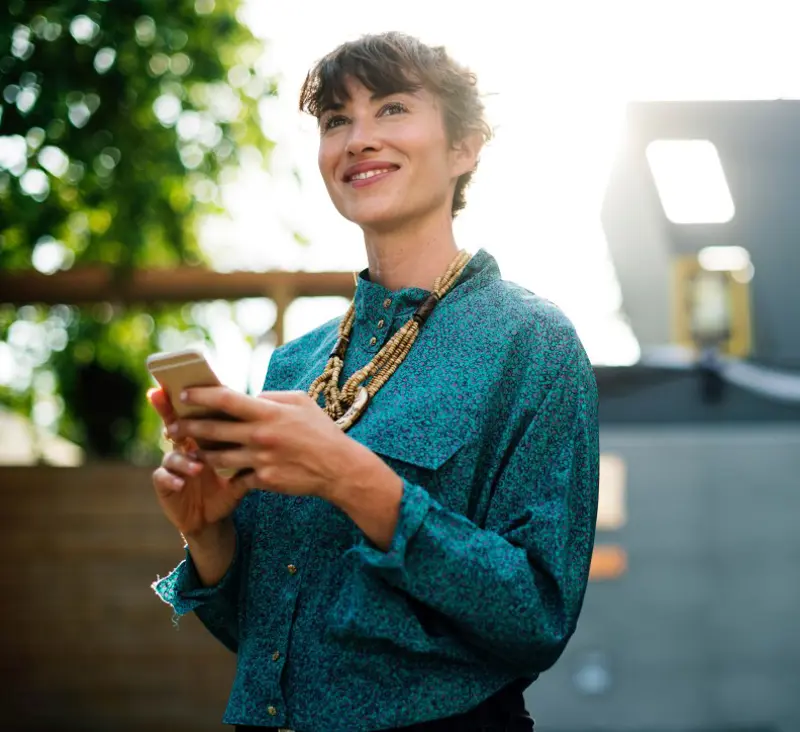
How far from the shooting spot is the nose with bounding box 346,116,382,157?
4.43 feet

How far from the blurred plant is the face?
8.59ft

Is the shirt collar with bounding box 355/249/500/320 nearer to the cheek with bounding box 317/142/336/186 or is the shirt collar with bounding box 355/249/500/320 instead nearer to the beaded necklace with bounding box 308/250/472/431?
the beaded necklace with bounding box 308/250/472/431

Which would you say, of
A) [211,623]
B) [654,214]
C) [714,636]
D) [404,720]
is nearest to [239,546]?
[211,623]

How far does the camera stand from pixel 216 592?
1.34m

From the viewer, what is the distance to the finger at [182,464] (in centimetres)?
119

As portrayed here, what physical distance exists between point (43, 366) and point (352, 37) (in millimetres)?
5096

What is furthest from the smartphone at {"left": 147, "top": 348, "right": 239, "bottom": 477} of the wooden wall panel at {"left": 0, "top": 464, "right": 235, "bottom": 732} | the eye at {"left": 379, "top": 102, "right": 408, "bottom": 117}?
the wooden wall panel at {"left": 0, "top": 464, "right": 235, "bottom": 732}

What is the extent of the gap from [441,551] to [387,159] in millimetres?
545

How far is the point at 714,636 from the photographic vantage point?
14.6 ft

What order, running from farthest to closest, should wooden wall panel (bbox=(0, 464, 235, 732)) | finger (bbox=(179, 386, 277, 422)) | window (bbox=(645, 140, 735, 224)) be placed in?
window (bbox=(645, 140, 735, 224)) < wooden wall panel (bbox=(0, 464, 235, 732)) < finger (bbox=(179, 386, 277, 422))

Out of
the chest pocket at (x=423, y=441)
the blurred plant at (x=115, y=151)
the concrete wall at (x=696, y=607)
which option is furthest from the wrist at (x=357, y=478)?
the concrete wall at (x=696, y=607)

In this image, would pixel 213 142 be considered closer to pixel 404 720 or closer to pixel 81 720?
pixel 81 720

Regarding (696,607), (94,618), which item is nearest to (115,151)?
(94,618)

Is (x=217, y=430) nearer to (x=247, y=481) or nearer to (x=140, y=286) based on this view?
(x=247, y=481)
